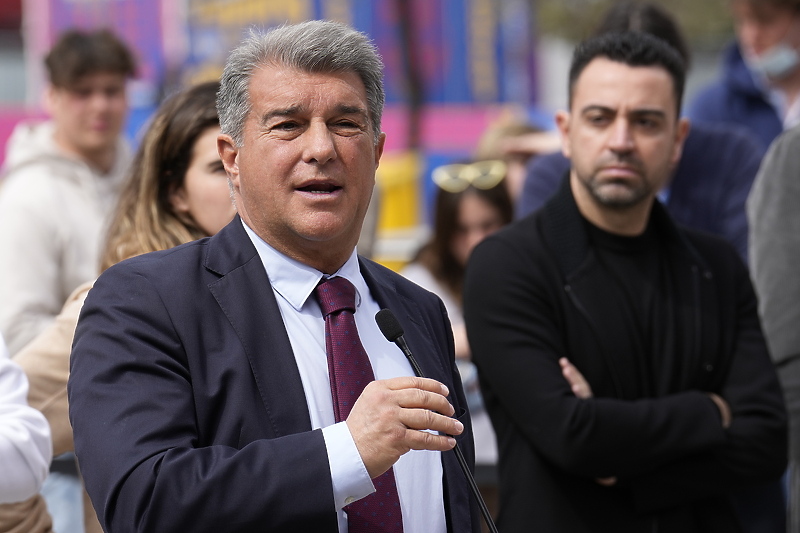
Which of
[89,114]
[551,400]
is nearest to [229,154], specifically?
[551,400]

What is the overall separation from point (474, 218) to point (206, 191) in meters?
2.34

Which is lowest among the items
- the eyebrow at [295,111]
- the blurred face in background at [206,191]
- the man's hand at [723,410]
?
the man's hand at [723,410]

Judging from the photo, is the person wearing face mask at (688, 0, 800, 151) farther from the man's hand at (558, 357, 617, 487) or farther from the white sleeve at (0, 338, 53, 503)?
the white sleeve at (0, 338, 53, 503)

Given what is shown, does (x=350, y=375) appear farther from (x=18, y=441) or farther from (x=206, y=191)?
(x=206, y=191)

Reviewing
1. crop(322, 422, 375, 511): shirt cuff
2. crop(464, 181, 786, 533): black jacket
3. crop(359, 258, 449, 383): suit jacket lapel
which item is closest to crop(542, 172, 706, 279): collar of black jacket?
crop(464, 181, 786, 533): black jacket

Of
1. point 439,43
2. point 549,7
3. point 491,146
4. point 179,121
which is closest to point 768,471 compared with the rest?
point 179,121

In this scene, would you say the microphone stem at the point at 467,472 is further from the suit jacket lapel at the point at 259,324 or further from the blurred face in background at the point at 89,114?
the blurred face in background at the point at 89,114

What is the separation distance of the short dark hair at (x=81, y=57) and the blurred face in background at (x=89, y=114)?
28 mm

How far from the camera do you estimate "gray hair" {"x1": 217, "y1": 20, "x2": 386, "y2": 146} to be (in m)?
2.00

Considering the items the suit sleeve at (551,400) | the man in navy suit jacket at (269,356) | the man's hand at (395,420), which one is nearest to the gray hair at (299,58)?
the man in navy suit jacket at (269,356)

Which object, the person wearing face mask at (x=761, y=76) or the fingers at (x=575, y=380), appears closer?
the fingers at (x=575, y=380)

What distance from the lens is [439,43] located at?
11.9m

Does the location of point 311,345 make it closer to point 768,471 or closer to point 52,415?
point 52,415

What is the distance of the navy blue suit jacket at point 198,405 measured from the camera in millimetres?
1722
